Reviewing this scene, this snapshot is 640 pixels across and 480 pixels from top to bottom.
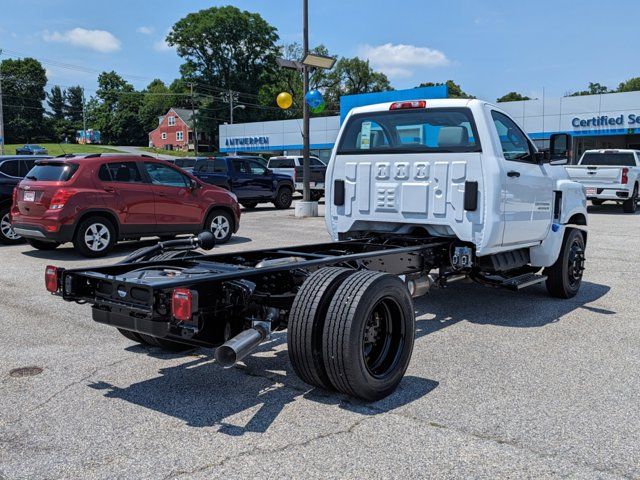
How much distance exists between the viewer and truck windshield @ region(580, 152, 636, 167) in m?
19.9

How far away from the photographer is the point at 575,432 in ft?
12.0

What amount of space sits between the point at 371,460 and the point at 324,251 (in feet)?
10.6

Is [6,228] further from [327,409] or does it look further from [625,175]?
[625,175]

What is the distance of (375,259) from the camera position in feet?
17.9

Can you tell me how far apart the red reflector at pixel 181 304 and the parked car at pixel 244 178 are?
1692 centimetres

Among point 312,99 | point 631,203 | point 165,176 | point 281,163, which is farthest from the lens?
point 281,163

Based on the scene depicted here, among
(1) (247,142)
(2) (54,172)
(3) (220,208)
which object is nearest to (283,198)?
(3) (220,208)

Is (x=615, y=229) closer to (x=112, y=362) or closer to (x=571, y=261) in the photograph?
(x=571, y=261)

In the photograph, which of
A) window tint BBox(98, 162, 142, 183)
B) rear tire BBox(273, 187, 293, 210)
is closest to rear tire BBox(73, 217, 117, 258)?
window tint BBox(98, 162, 142, 183)

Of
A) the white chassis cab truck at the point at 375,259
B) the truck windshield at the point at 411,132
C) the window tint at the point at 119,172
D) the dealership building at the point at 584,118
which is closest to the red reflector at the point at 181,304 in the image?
the white chassis cab truck at the point at 375,259

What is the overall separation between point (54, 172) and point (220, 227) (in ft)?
11.1

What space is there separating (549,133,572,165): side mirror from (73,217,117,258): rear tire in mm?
7328

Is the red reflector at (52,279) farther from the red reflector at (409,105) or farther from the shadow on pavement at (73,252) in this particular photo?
the shadow on pavement at (73,252)

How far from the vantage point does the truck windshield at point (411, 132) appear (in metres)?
6.19
